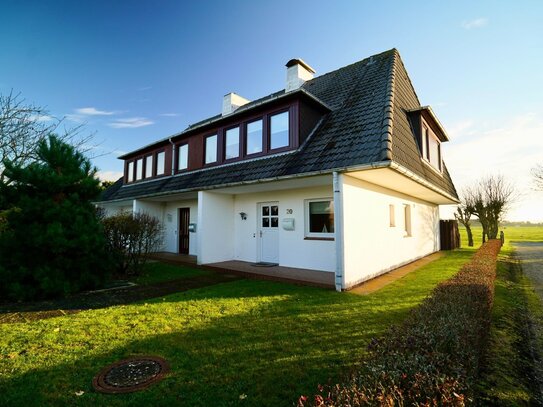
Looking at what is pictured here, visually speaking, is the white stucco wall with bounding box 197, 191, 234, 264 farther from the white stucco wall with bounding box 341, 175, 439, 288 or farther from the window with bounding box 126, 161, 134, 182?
the window with bounding box 126, 161, 134, 182

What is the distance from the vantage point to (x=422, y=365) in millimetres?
2059

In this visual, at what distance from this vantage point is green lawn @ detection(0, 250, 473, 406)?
2.87 m

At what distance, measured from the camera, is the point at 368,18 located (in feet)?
29.1

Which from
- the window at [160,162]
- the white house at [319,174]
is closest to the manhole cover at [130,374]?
the white house at [319,174]

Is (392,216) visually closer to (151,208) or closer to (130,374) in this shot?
(130,374)

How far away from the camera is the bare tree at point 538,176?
2383 centimetres

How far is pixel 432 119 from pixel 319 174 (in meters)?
7.25

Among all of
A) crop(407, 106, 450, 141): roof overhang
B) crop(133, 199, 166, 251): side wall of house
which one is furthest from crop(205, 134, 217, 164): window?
crop(407, 106, 450, 141): roof overhang

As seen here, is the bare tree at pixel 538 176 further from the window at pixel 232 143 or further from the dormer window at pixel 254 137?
the window at pixel 232 143

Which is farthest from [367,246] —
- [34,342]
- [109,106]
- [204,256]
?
[109,106]

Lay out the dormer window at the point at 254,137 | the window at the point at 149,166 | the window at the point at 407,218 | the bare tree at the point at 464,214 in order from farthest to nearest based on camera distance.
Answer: the bare tree at the point at 464,214 < the window at the point at 149,166 < the window at the point at 407,218 < the dormer window at the point at 254,137

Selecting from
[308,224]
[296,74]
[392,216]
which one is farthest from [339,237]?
[296,74]

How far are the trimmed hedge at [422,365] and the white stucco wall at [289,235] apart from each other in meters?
5.57

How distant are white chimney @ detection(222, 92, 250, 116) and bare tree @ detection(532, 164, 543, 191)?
87.1 ft
